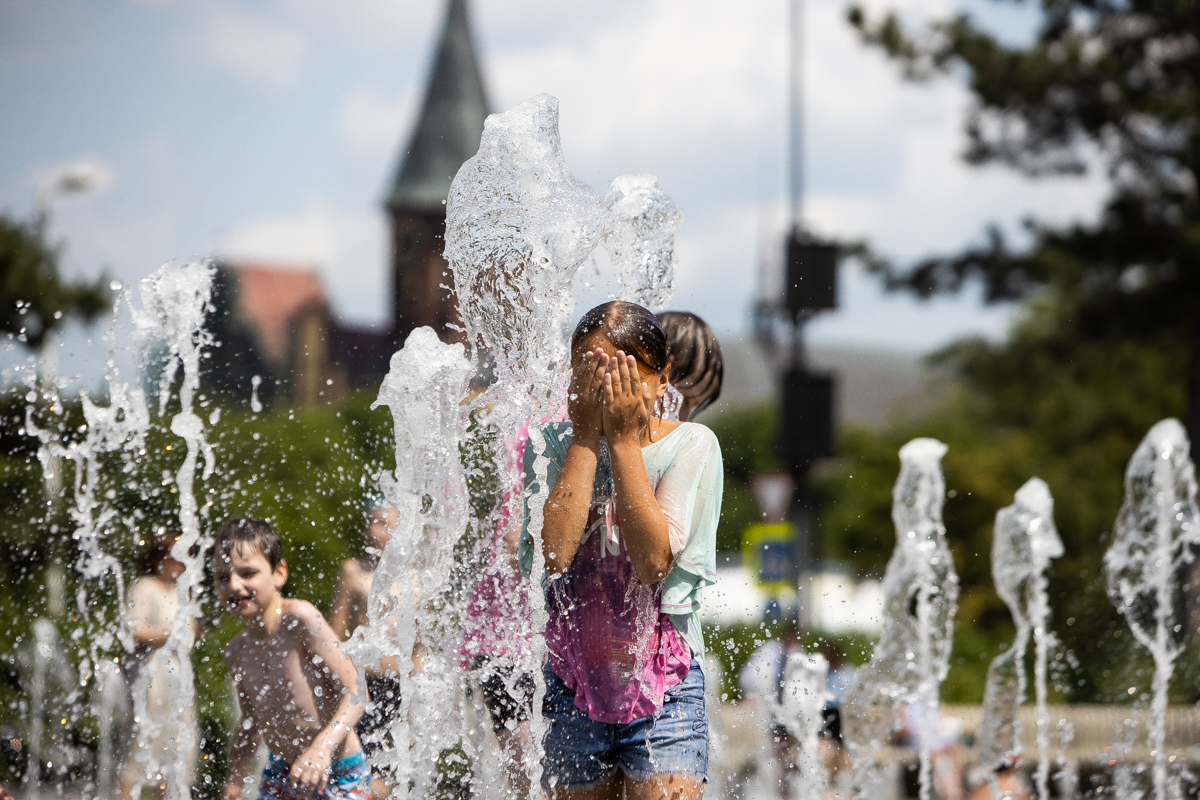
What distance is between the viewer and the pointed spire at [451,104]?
35.3 meters

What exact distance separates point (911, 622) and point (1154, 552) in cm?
123

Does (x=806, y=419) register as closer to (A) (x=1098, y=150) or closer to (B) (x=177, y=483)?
(A) (x=1098, y=150)

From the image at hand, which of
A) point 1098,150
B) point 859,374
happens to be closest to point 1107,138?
point 1098,150

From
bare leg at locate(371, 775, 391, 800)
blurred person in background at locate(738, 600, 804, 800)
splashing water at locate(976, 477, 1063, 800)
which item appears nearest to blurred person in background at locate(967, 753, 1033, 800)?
splashing water at locate(976, 477, 1063, 800)

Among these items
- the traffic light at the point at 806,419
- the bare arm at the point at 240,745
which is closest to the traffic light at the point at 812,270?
the traffic light at the point at 806,419

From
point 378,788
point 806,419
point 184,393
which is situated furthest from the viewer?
point 806,419

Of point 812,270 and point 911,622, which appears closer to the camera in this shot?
point 911,622

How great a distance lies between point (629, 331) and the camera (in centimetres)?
247

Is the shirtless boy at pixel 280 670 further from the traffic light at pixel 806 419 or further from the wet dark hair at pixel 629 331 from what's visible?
the traffic light at pixel 806 419

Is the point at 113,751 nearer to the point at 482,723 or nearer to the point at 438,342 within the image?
the point at 482,723

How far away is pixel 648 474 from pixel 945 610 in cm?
402

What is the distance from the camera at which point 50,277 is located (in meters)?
18.2

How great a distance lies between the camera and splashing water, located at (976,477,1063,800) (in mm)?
5656

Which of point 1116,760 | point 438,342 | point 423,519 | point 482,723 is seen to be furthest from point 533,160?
point 1116,760
